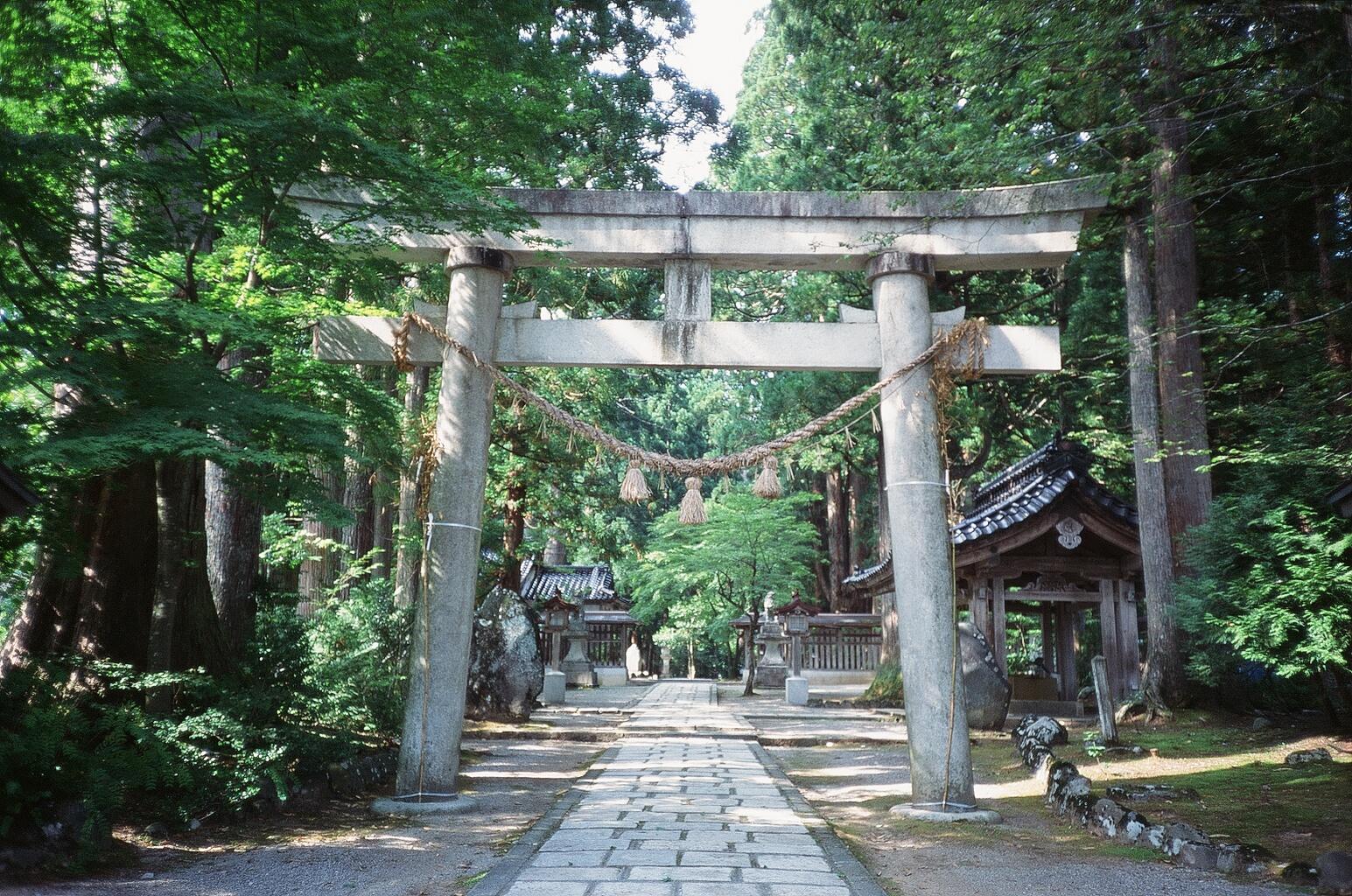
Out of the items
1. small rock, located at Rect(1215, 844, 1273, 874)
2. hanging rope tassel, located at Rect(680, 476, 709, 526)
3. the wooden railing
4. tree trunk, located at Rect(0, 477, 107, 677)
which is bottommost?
small rock, located at Rect(1215, 844, 1273, 874)

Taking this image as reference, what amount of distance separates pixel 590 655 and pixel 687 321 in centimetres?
2129

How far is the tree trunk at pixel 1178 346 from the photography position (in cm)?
1059

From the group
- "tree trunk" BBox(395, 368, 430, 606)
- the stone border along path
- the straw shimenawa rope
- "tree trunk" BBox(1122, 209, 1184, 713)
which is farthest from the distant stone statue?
the straw shimenawa rope

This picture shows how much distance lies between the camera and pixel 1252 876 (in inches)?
204

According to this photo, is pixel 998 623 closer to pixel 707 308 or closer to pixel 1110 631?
pixel 1110 631

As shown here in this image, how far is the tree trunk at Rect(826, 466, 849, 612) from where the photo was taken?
25438 mm

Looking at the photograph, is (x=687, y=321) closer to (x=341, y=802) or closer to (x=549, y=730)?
(x=341, y=802)

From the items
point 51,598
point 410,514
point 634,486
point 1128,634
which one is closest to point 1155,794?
point 634,486

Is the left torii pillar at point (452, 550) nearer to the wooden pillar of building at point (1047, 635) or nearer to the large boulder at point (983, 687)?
the large boulder at point (983, 687)

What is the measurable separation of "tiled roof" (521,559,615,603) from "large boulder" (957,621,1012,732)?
1459cm

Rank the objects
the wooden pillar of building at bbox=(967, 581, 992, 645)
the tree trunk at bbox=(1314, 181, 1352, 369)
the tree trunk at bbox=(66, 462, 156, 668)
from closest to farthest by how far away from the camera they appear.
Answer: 1. the tree trunk at bbox=(66, 462, 156, 668)
2. the tree trunk at bbox=(1314, 181, 1352, 369)
3. the wooden pillar of building at bbox=(967, 581, 992, 645)

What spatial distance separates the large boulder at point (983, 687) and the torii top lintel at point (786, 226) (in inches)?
279

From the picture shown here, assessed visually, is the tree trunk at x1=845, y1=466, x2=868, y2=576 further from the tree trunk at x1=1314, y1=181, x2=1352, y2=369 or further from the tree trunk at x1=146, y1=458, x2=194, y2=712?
the tree trunk at x1=146, y1=458, x2=194, y2=712

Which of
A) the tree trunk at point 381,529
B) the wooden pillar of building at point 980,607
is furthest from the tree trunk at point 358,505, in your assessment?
the wooden pillar of building at point 980,607
